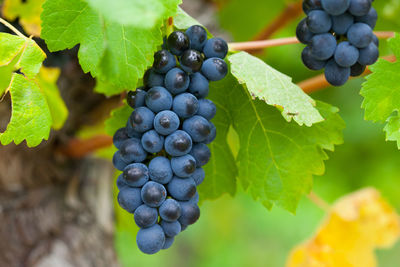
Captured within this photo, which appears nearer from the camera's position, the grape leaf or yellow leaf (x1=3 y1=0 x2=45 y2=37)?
the grape leaf

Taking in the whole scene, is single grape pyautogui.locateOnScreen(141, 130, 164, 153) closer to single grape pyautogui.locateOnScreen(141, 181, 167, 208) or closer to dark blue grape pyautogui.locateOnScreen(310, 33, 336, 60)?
single grape pyautogui.locateOnScreen(141, 181, 167, 208)

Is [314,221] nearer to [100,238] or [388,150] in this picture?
[388,150]

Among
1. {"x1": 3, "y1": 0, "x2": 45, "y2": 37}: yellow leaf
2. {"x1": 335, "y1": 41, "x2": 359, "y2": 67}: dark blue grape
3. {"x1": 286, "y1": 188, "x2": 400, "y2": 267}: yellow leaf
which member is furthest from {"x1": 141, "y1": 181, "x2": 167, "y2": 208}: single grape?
{"x1": 286, "y1": 188, "x2": 400, "y2": 267}: yellow leaf

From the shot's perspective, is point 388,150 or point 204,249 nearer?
→ point 388,150

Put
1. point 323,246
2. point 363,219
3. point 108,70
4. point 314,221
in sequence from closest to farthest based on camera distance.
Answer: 1. point 108,70
2. point 323,246
3. point 363,219
4. point 314,221

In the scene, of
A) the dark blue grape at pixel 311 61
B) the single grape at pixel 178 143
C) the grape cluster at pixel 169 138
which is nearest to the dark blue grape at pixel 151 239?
the grape cluster at pixel 169 138

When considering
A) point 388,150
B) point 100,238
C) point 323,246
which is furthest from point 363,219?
point 100,238
